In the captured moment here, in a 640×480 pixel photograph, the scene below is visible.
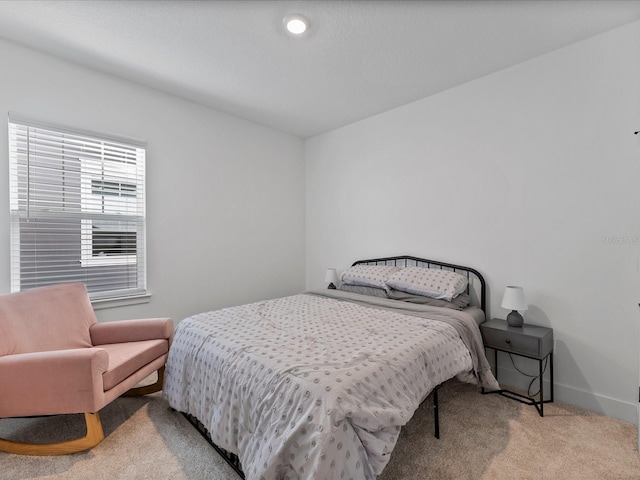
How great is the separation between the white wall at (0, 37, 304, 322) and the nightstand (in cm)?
261

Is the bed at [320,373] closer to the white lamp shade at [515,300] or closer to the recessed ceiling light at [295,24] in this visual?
the white lamp shade at [515,300]

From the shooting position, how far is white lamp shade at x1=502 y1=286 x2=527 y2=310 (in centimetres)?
236

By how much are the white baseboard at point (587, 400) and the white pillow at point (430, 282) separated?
2.69 feet

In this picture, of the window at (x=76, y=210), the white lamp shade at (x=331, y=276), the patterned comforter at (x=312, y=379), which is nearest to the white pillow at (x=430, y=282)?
the patterned comforter at (x=312, y=379)

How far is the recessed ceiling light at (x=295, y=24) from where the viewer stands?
6.68 ft

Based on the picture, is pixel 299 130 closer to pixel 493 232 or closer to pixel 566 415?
pixel 493 232

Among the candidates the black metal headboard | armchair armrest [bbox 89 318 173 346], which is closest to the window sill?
armchair armrest [bbox 89 318 173 346]

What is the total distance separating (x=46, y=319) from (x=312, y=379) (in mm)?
2046

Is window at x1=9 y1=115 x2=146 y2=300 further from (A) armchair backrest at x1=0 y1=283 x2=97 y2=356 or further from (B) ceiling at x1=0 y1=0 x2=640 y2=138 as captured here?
(B) ceiling at x1=0 y1=0 x2=640 y2=138

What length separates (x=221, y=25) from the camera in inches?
84.1

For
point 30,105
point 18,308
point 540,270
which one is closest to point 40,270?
point 18,308

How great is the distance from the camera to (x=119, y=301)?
288 centimetres

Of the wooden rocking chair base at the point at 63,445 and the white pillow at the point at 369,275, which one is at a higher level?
the white pillow at the point at 369,275

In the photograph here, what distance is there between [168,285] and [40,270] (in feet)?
3.30
